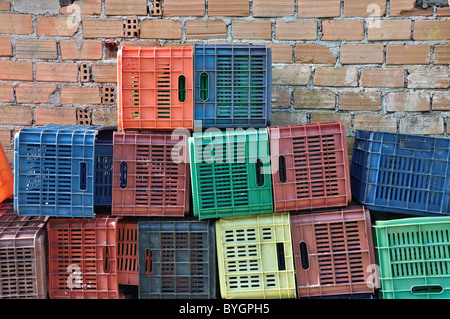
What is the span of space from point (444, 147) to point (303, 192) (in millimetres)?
858

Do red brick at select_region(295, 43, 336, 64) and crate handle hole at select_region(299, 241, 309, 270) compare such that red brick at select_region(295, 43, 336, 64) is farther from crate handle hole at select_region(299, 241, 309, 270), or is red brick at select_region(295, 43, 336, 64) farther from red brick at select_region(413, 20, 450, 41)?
crate handle hole at select_region(299, 241, 309, 270)

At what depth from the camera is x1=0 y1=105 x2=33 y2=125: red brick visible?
3.37m

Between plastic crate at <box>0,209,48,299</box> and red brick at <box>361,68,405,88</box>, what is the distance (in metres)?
2.51

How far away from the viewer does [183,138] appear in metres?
2.56

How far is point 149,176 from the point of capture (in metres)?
2.54

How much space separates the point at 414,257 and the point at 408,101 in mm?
1321

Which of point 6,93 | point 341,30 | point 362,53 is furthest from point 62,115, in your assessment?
point 362,53

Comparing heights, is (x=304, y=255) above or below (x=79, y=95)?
below

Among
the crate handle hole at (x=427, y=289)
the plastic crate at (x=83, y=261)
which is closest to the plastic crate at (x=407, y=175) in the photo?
the crate handle hole at (x=427, y=289)

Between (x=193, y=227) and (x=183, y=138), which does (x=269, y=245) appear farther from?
(x=183, y=138)

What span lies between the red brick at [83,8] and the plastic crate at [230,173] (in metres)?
1.55

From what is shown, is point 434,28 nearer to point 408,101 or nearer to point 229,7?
point 408,101

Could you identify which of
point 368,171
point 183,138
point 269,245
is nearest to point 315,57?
point 368,171

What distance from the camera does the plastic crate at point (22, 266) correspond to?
2475 millimetres
